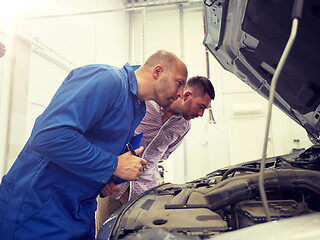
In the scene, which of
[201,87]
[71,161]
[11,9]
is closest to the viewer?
[71,161]

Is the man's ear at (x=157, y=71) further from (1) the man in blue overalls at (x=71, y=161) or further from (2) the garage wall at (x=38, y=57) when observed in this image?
(2) the garage wall at (x=38, y=57)

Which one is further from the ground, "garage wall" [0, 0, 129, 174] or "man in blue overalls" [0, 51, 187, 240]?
"garage wall" [0, 0, 129, 174]

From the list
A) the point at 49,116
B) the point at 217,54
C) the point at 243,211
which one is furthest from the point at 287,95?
the point at 49,116

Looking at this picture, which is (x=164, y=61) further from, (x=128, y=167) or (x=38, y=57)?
(x=38, y=57)

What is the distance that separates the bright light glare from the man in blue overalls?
1.97 metres

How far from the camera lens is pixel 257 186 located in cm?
102

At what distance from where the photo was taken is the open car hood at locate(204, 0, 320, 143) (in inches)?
35.8

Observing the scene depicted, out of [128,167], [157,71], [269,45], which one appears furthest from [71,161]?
[269,45]

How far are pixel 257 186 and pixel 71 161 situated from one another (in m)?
0.74

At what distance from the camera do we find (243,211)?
88cm

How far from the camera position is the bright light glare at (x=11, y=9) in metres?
2.42

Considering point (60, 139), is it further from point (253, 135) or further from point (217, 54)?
point (253, 135)

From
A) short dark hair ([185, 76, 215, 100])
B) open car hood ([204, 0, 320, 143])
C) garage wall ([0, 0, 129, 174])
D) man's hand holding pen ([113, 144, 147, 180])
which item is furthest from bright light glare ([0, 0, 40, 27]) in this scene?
man's hand holding pen ([113, 144, 147, 180])

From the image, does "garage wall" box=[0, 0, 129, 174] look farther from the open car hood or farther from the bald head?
the open car hood
